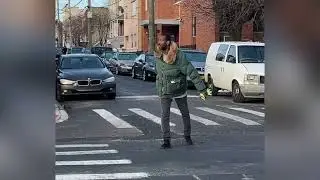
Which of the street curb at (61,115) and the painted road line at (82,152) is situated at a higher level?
the painted road line at (82,152)

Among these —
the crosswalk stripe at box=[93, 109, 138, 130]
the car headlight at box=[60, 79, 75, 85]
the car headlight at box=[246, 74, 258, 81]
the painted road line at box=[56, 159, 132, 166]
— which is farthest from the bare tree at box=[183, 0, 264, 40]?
the painted road line at box=[56, 159, 132, 166]

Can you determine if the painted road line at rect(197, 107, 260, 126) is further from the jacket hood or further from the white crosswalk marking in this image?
the white crosswalk marking

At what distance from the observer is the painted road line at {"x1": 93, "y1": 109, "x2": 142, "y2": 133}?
1202 centimetres

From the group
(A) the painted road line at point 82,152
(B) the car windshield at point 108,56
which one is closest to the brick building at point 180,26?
(B) the car windshield at point 108,56

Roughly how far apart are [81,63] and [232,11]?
35.0ft

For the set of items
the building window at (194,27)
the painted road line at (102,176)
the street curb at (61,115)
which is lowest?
the street curb at (61,115)

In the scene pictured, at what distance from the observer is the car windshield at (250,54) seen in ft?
56.4

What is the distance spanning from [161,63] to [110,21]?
7874cm

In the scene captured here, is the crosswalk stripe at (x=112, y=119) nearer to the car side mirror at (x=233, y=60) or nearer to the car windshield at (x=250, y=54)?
the car side mirror at (x=233, y=60)

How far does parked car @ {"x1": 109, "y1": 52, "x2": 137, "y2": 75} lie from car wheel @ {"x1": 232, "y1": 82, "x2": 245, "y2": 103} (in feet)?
56.6

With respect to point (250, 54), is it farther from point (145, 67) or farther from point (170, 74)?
point (145, 67)

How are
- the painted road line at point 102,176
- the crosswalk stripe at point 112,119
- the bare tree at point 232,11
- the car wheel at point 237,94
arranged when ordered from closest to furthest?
1. the painted road line at point 102,176
2. the crosswalk stripe at point 112,119
3. the car wheel at point 237,94
4. the bare tree at point 232,11

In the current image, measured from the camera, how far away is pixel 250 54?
1741cm
